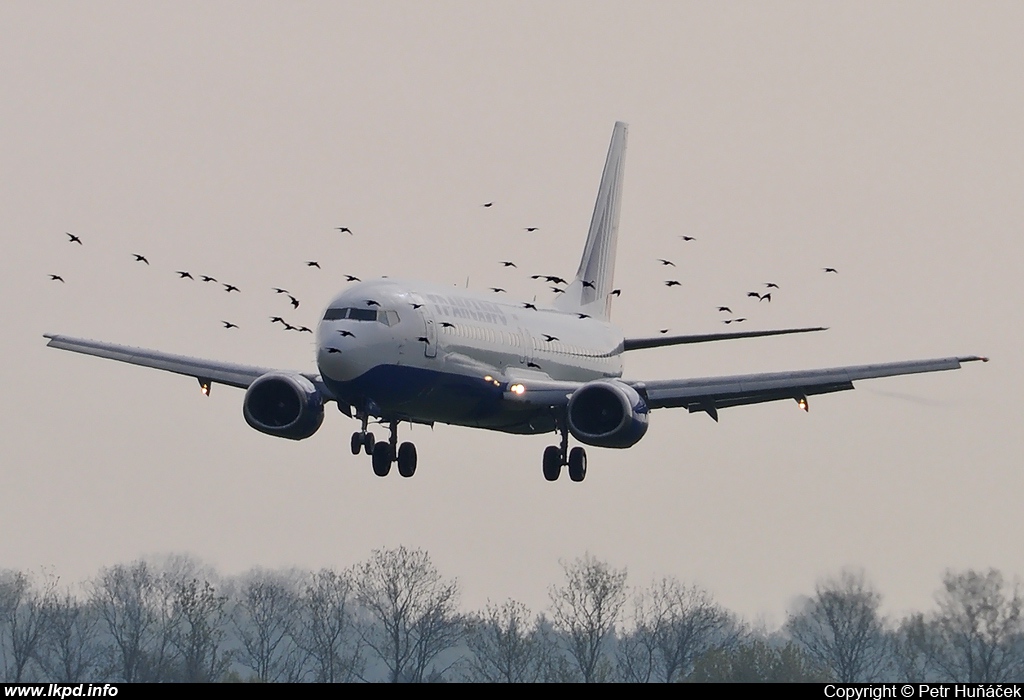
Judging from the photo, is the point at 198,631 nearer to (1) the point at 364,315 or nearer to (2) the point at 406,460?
(2) the point at 406,460

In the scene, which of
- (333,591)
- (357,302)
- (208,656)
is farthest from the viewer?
(333,591)

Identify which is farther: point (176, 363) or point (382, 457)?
point (176, 363)

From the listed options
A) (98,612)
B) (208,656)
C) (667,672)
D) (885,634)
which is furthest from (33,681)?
(885,634)

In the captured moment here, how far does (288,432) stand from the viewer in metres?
65.7

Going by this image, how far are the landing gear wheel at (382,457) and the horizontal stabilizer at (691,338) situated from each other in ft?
35.5

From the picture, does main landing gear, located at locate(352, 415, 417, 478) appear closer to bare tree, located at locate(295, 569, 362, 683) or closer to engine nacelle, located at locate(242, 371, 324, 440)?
engine nacelle, located at locate(242, 371, 324, 440)

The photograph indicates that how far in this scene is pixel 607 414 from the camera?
65.9m

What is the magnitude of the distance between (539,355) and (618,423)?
18.8 feet

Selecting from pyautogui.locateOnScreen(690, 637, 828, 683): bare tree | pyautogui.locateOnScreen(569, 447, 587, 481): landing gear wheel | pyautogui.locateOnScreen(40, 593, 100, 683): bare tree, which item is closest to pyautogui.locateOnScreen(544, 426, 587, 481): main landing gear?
pyautogui.locateOnScreen(569, 447, 587, 481): landing gear wheel

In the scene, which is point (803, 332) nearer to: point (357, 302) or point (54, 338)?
point (357, 302)

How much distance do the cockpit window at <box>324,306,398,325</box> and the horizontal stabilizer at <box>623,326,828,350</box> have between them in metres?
12.1

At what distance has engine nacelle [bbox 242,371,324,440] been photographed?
6556 centimetres

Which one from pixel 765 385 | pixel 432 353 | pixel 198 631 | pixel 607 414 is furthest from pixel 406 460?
pixel 765 385

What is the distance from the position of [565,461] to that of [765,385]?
833cm
